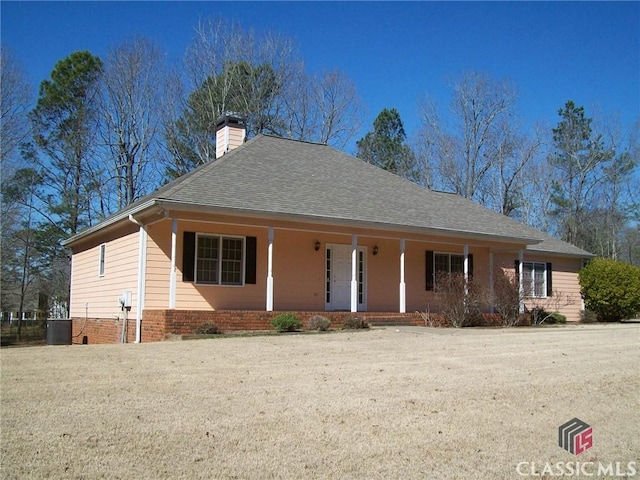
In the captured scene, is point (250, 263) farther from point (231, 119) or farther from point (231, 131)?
point (231, 119)

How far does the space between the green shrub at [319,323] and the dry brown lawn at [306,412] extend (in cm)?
427

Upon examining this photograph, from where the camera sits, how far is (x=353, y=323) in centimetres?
1605

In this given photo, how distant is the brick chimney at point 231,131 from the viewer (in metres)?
22.4

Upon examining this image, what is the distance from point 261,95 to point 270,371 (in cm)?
2719

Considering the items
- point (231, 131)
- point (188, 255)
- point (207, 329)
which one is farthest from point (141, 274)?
point (231, 131)

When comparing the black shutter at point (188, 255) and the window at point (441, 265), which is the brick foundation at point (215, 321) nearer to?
the black shutter at point (188, 255)

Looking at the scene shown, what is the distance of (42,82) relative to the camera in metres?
32.6

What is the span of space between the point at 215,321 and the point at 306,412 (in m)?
8.42

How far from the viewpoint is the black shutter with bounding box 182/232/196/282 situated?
1658 cm

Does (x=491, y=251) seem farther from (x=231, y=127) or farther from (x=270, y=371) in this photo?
(x=270, y=371)

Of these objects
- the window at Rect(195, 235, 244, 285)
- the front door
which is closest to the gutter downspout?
the window at Rect(195, 235, 244, 285)

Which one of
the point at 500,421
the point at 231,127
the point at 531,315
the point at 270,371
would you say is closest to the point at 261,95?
the point at 231,127

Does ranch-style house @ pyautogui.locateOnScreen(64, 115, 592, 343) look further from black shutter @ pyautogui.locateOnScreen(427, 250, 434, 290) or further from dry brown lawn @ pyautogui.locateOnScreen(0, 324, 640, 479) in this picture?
dry brown lawn @ pyautogui.locateOnScreen(0, 324, 640, 479)

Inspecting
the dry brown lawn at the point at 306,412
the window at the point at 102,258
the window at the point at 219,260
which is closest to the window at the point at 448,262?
the window at the point at 219,260
